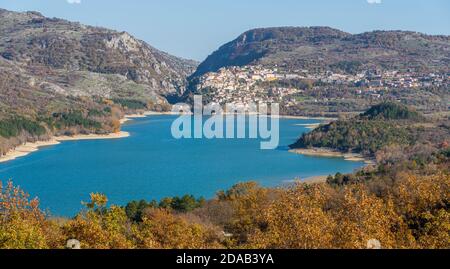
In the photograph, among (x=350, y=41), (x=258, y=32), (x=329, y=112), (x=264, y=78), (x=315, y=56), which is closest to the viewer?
(x=329, y=112)

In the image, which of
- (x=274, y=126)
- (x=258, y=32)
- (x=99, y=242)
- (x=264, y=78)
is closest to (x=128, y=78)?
(x=264, y=78)

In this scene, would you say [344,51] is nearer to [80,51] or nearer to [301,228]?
[80,51]

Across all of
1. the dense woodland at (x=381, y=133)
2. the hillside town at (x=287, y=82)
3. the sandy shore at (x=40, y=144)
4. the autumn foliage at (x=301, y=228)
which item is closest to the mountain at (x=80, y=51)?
the hillside town at (x=287, y=82)

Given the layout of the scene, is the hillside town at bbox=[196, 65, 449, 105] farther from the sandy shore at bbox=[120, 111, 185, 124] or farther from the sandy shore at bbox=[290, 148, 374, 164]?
the sandy shore at bbox=[290, 148, 374, 164]

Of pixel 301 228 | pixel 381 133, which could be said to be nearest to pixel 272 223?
pixel 301 228

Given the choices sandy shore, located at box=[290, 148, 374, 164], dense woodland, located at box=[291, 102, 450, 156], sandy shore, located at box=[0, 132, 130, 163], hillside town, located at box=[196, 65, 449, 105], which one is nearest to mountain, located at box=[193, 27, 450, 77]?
hillside town, located at box=[196, 65, 449, 105]
